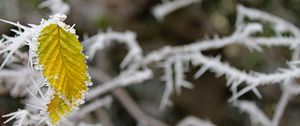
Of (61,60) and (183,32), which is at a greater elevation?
(183,32)

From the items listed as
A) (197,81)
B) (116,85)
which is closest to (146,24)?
(197,81)

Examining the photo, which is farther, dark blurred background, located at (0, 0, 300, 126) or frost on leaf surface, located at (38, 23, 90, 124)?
dark blurred background, located at (0, 0, 300, 126)

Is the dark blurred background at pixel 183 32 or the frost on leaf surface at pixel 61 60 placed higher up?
the dark blurred background at pixel 183 32

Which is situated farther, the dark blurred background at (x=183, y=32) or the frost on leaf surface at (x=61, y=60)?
the dark blurred background at (x=183, y=32)

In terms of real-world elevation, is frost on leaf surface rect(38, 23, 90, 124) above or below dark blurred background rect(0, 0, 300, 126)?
below
